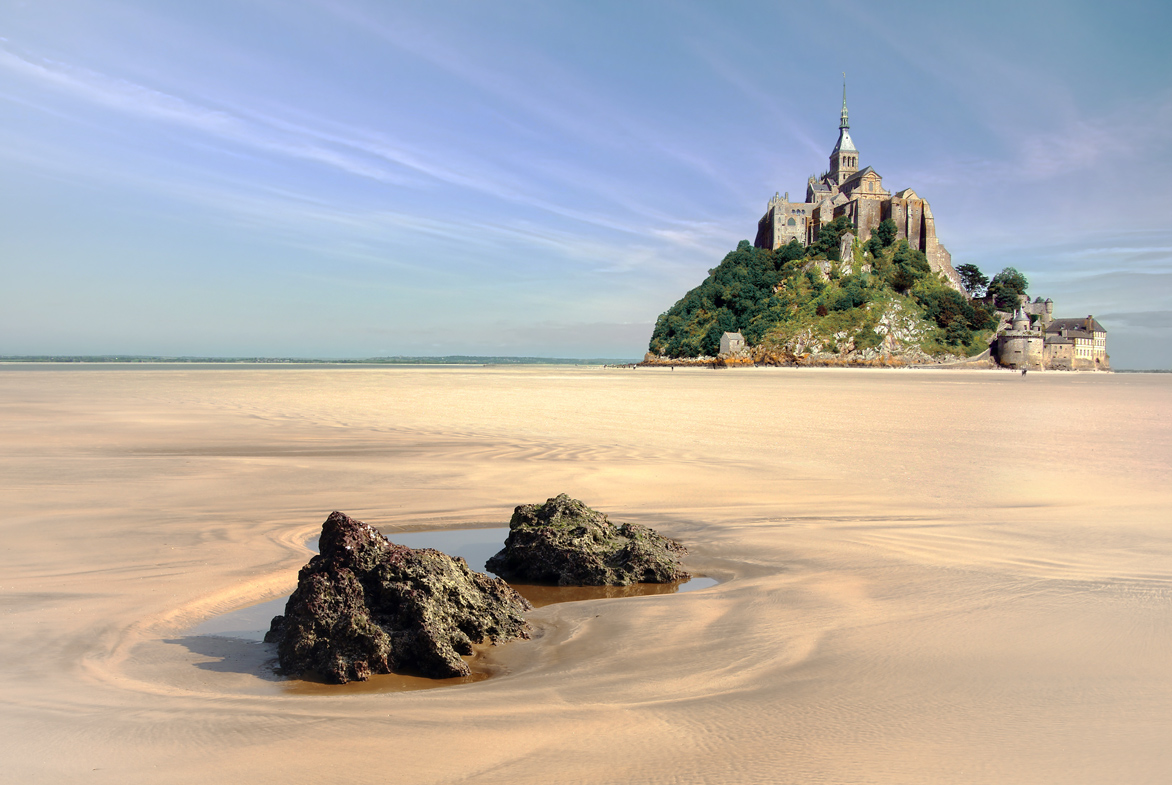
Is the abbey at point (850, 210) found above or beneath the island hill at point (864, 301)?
above

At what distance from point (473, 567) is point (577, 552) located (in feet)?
3.03

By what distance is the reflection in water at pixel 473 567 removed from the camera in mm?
3453

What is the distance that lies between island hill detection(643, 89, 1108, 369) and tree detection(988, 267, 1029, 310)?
148mm

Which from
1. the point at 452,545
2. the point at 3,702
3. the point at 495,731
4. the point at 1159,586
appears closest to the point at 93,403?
the point at 452,545

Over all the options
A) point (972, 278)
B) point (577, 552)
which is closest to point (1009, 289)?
point (972, 278)

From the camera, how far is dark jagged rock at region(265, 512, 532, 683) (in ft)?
11.8

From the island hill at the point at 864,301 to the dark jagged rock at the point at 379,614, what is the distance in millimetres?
98422

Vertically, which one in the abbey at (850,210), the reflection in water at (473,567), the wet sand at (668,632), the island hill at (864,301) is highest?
the abbey at (850,210)

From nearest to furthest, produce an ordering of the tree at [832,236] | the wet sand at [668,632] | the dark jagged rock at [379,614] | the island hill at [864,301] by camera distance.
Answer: the wet sand at [668,632], the dark jagged rock at [379,614], the island hill at [864,301], the tree at [832,236]

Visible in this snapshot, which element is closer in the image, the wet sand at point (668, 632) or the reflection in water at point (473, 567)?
the wet sand at point (668, 632)

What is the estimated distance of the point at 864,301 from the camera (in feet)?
324

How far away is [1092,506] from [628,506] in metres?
4.87

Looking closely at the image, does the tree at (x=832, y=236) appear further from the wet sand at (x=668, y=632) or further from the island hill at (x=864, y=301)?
the wet sand at (x=668, y=632)

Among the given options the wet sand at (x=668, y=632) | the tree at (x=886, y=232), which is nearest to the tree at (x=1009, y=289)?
the tree at (x=886, y=232)
